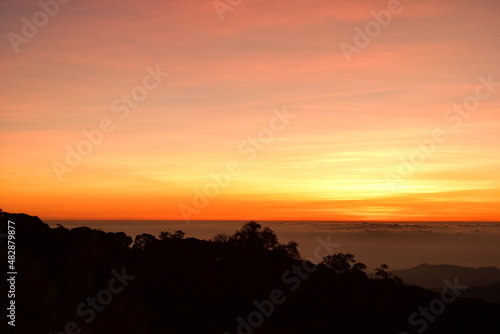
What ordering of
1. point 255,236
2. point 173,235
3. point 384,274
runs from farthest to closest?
point 255,236 → point 384,274 → point 173,235

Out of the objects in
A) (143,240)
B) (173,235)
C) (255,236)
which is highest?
(255,236)

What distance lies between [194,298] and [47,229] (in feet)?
37.3

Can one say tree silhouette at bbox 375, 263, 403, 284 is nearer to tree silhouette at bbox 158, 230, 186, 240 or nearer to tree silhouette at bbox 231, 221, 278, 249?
tree silhouette at bbox 231, 221, 278, 249

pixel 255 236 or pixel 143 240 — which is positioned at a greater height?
pixel 255 236

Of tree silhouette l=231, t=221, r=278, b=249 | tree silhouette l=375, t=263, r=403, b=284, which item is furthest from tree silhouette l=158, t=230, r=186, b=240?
tree silhouette l=375, t=263, r=403, b=284

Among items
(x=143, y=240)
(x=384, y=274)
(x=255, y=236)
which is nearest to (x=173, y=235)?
(x=143, y=240)

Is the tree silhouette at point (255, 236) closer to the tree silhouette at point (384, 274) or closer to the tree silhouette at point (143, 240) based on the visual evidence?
the tree silhouette at point (384, 274)

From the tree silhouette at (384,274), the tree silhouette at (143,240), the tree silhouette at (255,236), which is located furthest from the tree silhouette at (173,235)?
the tree silhouette at (384,274)

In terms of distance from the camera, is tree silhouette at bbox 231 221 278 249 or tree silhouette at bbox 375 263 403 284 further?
tree silhouette at bbox 231 221 278 249

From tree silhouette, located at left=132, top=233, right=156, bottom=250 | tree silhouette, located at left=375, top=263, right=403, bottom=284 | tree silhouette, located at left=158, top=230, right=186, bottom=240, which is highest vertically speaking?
tree silhouette, located at left=158, top=230, right=186, bottom=240

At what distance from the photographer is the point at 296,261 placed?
40969 millimetres

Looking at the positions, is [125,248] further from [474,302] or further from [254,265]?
[474,302]

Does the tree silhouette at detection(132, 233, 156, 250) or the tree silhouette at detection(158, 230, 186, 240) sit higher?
the tree silhouette at detection(158, 230, 186, 240)

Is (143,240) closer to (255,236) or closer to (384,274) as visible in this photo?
(255,236)
